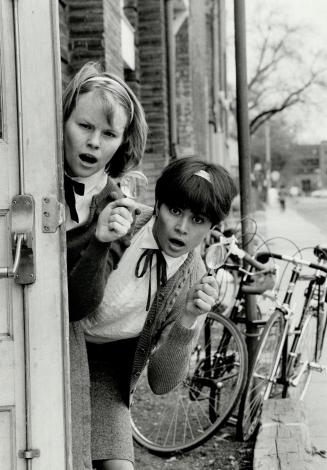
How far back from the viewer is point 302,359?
5.02m

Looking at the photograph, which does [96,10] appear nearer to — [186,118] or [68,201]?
[68,201]

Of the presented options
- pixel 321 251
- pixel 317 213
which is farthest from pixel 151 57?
pixel 317 213

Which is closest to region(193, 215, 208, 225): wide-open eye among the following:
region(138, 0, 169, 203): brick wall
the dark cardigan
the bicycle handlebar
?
the dark cardigan

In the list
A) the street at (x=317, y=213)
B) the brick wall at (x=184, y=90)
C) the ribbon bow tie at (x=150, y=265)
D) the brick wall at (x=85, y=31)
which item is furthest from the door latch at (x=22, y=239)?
the brick wall at (x=184, y=90)

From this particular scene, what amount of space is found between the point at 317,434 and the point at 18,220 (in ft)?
9.83

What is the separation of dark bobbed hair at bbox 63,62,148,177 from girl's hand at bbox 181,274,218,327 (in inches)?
18.4

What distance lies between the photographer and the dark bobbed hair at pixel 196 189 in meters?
2.32

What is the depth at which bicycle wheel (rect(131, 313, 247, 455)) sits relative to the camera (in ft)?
14.3

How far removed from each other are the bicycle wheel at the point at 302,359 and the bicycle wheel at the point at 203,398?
1.35 feet

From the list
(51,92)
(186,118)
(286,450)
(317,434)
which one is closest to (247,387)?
(317,434)

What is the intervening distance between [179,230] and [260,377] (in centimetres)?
243

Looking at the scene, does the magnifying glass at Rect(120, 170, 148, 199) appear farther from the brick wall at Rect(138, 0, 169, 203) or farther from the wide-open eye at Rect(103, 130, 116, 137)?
the brick wall at Rect(138, 0, 169, 203)

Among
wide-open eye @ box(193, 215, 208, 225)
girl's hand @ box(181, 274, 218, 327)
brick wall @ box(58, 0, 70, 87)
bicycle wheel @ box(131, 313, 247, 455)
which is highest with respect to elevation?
brick wall @ box(58, 0, 70, 87)

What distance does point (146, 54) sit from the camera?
8227 mm
